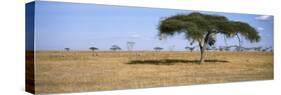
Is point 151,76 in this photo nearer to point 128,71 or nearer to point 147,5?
point 128,71

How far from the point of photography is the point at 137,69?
18.0 feet

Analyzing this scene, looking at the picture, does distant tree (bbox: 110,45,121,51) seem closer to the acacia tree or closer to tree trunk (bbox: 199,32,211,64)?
the acacia tree

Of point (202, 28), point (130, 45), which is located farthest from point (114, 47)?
point (202, 28)

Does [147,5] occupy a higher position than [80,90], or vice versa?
[147,5]

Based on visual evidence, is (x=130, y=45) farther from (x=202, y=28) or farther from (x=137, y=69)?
(x=202, y=28)

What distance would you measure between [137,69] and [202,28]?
50.1 inches

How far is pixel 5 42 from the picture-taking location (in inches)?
185

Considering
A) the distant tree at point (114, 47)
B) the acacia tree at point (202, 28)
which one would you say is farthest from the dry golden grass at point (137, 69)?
the acacia tree at point (202, 28)

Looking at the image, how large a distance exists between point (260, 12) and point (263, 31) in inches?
13.0

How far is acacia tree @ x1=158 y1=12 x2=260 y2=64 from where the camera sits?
572cm

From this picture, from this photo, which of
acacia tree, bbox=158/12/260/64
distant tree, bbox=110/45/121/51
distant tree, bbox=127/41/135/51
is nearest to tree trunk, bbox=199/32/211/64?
acacia tree, bbox=158/12/260/64

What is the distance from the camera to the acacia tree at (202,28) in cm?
572

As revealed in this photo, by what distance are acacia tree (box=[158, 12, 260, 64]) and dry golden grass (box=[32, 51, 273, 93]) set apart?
0.25 meters

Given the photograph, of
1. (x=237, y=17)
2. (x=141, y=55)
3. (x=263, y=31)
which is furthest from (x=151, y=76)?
(x=263, y=31)
